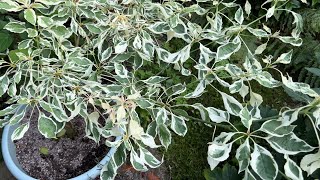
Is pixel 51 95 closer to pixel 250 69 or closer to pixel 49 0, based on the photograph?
pixel 49 0

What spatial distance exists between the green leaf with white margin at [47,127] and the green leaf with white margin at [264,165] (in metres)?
0.62

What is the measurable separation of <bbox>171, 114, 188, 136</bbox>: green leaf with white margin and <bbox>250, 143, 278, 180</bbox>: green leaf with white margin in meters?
0.28

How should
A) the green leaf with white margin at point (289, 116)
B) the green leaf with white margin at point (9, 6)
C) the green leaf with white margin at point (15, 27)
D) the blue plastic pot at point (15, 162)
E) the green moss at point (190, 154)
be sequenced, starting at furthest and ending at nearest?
1. the green moss at point (190, 154)
2. the blue plastic pot at point (15, 162)
3. the green leaf with white margin at point (15, 27)
4. the green leaf with white margin at point (9, 6)
5. the green leaf with white margin at point (289, 116)

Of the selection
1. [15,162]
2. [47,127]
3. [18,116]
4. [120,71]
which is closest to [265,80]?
[120,71]

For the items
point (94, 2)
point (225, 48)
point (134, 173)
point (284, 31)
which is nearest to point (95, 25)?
point (94, 2)

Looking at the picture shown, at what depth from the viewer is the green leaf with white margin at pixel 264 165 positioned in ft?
3.87

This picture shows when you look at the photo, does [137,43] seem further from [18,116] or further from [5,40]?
[5,40]

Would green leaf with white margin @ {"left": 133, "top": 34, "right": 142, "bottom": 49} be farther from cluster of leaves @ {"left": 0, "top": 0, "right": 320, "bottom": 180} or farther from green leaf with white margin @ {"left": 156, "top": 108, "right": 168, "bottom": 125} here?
green leaf with white margin @ {"left": 156, "top": 108, "right": 168, "bottom": 125}

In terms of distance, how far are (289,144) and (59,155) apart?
3.46 ft

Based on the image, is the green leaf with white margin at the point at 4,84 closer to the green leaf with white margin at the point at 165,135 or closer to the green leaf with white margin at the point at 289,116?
the green leaf with white margin at the point at 165,135

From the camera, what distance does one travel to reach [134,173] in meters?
2.07

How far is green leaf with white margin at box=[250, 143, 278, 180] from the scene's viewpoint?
1.18m

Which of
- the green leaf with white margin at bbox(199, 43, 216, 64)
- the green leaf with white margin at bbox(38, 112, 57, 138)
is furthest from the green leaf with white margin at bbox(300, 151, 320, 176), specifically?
the green leaf with white margin at bbox(38, 112, 57, 138)

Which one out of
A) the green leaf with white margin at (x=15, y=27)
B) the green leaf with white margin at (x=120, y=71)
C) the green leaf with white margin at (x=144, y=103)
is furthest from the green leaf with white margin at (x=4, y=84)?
the green leaf with white margin at (x=144, y=103)
